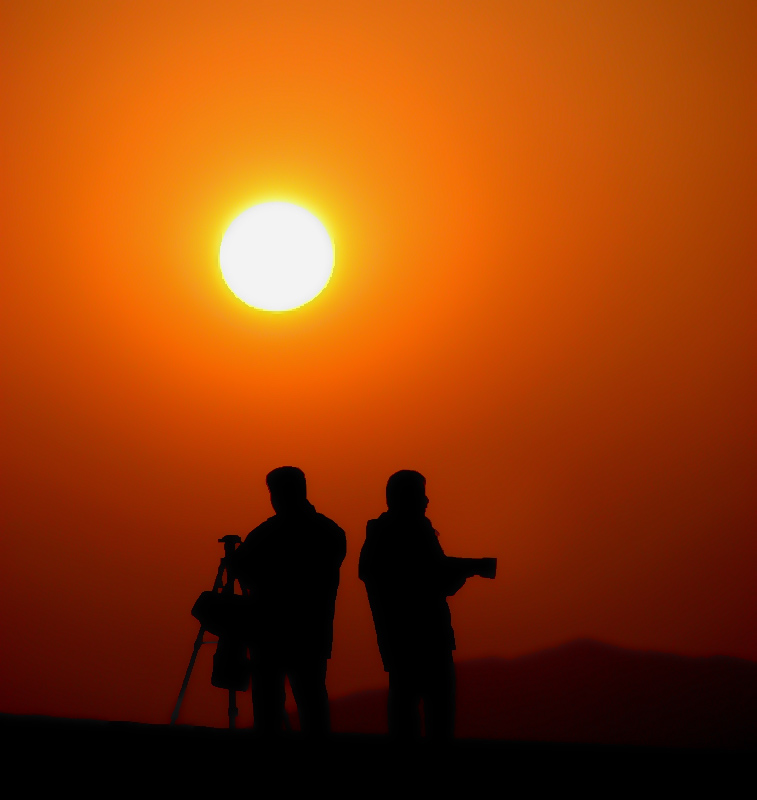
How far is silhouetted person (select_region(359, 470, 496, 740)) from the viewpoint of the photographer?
7.46ft

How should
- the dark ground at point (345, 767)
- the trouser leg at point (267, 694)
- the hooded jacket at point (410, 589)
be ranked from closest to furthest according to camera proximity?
1. the dark ground at point (345, 767)
2. the hooded jacket at point (410, 589)
3. the trouser leg at point (267, 694)

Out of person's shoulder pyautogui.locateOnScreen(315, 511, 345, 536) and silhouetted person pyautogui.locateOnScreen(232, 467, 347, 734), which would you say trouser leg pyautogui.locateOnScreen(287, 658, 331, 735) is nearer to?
silhouetted person pyautogui.locateOnScreen(232, 467, 347, 734)

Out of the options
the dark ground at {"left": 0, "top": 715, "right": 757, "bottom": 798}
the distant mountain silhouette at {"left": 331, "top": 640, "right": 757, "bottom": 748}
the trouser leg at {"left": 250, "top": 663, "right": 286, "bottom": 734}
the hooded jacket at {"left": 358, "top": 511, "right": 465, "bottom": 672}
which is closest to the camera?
the dark ground at {"left": 0, "top": 715, "right": 757, "bottom": 798}

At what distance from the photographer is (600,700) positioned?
4078 millimetres

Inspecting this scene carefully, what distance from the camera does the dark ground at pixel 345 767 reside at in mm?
1628

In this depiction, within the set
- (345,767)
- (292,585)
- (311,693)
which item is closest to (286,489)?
(292,585)

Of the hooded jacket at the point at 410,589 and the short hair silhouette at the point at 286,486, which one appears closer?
the hooded jacket at the point at 410,589

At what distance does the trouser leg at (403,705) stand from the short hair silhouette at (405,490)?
1.76ft

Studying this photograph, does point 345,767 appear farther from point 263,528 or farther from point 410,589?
point 263,528

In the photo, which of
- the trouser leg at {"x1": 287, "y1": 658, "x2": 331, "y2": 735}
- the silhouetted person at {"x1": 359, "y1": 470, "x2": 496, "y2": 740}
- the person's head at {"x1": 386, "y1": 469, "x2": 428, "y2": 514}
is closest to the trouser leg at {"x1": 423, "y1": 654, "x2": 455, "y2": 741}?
the silhouetted person at {"x1": 359, "y1": 470, "x2": 496, "y2": 740}

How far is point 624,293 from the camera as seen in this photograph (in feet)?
13.5

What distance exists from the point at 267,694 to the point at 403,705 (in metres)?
0.46

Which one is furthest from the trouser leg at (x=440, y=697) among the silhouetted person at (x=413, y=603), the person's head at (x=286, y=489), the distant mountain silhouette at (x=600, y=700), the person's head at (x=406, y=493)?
the distant mountain silhouette at (x=600, y=700)

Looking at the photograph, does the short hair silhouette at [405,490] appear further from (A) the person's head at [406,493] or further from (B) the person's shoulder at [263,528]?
(B) the person's shoulder at [263,528]
